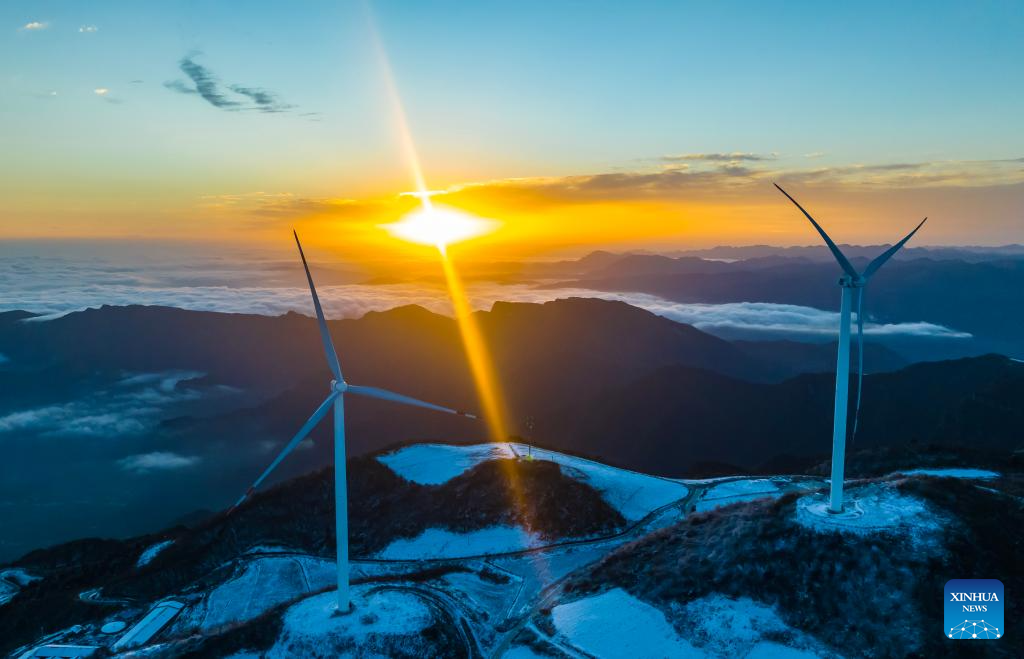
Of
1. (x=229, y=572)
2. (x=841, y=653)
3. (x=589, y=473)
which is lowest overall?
(x=229, y=572)

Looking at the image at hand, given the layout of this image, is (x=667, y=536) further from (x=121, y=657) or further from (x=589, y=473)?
(x=121, y=657)

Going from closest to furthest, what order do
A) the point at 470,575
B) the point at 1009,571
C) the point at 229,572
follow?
the point at 1009,571
the point at 470,575
the point at 229,572

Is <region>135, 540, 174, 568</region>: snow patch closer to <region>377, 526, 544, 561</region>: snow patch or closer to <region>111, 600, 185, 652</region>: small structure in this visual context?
<region>111, 600, 185, 652</region>: small structure

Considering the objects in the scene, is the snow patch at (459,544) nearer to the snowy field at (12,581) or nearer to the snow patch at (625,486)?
the snow patch at (625,486)

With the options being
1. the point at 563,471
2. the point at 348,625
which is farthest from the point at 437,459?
the point at 348,625

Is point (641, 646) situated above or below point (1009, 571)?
below

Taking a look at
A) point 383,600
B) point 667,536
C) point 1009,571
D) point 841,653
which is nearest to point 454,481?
point 383,600

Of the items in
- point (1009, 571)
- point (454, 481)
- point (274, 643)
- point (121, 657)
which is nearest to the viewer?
point (1009, 571)
